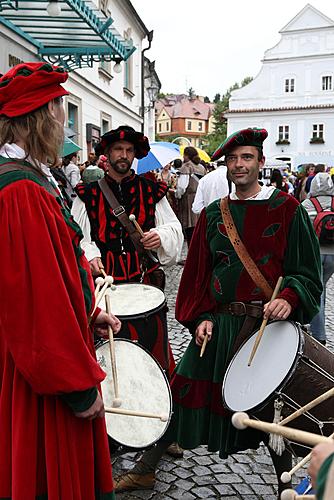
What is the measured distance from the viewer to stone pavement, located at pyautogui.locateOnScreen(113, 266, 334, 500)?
274cm

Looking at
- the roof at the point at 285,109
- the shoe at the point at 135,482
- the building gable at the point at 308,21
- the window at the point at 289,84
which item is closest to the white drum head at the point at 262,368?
the shoe at the point at 135,482

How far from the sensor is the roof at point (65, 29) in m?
7.33

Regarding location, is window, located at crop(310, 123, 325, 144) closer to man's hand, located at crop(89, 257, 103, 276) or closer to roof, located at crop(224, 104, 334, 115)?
roof, located at crop(224, 104, 334, 115)

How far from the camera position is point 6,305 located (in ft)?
4.89

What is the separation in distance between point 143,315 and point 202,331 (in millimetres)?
314

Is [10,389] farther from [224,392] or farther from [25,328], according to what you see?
[224,392]

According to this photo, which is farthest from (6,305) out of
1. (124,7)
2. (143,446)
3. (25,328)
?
(124,7)

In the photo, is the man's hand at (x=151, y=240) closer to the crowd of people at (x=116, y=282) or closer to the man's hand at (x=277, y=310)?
the crowd of people at (x=116, y=282)

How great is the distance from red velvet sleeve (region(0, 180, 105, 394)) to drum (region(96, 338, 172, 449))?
0.91 m

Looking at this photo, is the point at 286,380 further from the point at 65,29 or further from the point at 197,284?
the point at 65,29

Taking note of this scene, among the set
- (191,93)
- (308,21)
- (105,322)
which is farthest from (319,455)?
(191,93)

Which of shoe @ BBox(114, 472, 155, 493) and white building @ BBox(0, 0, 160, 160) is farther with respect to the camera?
white building @ BBox(0, 0, 160, 160)

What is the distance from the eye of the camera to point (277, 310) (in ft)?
7.83

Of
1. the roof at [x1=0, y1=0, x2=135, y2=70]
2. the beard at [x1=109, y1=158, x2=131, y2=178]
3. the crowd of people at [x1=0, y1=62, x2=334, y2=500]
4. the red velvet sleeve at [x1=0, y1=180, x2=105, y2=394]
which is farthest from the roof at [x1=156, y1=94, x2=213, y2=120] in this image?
the red velvet sleeve at [x1=0, y1=180, x2=105, y2=394]
